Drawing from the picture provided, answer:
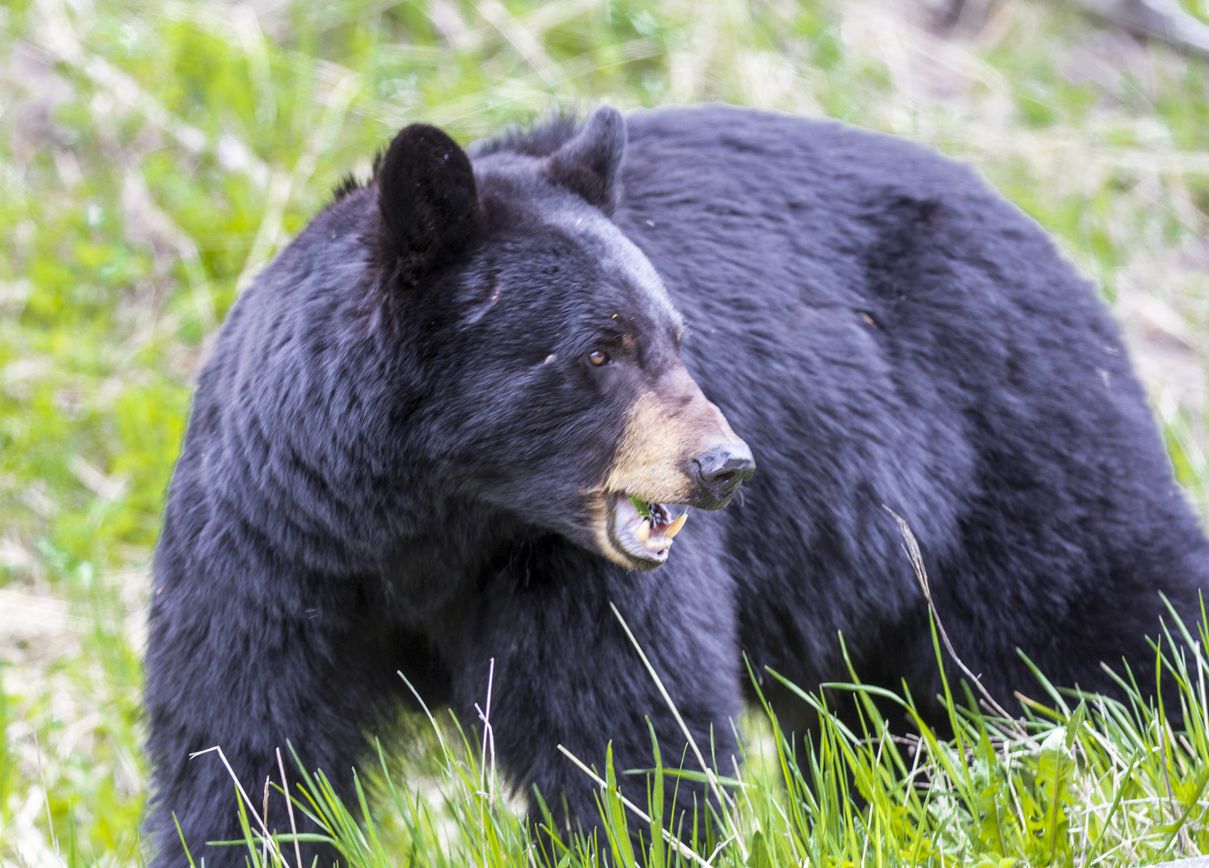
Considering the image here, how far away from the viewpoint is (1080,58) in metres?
8.38

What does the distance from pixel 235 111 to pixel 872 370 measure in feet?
12.6

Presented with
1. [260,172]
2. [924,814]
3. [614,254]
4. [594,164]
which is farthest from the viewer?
[260,172]

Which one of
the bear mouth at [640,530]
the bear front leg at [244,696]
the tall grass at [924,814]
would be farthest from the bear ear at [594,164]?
the tall grass at [924,814]

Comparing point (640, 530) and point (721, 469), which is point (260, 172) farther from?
point (721, 469)

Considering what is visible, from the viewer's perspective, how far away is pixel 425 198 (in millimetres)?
2797

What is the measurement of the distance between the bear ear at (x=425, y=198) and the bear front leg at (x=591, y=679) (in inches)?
25.9

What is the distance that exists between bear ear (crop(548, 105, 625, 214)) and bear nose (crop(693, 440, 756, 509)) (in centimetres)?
68

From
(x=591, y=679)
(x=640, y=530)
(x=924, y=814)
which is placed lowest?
(x=591, y=679)

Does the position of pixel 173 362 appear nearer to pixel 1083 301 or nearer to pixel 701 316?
pixel 701 316

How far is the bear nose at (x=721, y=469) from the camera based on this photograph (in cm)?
269

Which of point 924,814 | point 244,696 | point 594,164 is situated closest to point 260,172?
point 594,164

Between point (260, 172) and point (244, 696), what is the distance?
372 centimetres

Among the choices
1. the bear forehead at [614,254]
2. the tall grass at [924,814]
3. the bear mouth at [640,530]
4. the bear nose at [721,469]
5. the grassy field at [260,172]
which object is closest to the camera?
the tall grass at [924,814]

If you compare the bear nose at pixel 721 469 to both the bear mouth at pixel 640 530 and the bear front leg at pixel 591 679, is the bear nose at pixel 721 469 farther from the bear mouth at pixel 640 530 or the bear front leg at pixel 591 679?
the bear front leg at pixel 591 679
